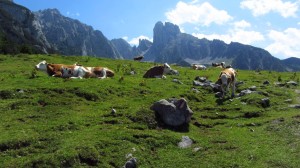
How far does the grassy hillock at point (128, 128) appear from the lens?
642 inches

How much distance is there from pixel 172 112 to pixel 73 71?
11503mm

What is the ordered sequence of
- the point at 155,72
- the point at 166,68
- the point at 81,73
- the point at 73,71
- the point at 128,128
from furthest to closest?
1. the point at 166,68
2. the point at 155,72
3. the point at 81,73
4. the point at 73,71
5. the point at 128,128

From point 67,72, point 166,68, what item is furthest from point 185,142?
point 166,68

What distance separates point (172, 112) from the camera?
69.8ft

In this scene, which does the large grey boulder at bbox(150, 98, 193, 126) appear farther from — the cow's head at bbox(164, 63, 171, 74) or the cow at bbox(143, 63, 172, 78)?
the cow's head at bbox(164, 63, 171, 74)

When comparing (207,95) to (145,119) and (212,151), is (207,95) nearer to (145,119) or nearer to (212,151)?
(145,119)

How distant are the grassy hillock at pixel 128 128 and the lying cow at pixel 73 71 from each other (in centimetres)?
196

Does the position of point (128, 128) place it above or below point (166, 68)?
below

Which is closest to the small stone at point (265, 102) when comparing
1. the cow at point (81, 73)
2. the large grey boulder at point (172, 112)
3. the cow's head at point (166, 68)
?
the large grey boulder at point (172, 112)

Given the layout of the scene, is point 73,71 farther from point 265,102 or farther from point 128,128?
point 265,102

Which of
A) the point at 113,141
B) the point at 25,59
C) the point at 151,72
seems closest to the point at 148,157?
the point at 113,141

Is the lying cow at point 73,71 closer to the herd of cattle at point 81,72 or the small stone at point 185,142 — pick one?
the herd of cattle at point 81,72

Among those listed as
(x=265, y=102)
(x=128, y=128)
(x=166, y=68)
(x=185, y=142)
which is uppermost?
(x=166, y=68)

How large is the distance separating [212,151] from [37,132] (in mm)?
8207
